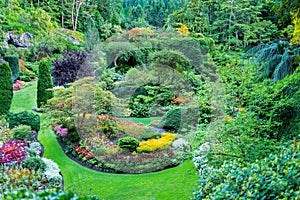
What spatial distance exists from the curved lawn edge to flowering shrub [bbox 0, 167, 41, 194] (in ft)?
2.31

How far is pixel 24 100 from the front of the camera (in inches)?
538

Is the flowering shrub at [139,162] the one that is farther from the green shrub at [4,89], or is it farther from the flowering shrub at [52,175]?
the green shrub at [4,89]

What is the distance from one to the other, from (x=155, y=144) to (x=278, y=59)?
4130 mm

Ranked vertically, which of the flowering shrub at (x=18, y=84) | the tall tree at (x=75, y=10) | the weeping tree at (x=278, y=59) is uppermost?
the weeping tree at (x=278, y=59)

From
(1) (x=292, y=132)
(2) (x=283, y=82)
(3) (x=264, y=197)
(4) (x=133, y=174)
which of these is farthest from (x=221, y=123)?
(4) (x=133, y=174)

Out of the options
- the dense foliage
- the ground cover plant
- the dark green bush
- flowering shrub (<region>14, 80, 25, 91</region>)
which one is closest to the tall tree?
the ground cover plant

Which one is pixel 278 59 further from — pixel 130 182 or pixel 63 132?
pixel 63 132

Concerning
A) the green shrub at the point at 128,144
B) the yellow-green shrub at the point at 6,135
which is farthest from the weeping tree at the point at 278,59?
the yellow-green shrub at the point at 6,135

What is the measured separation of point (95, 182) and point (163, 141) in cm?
272

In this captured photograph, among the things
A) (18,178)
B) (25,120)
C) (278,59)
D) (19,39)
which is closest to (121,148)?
(18,178)

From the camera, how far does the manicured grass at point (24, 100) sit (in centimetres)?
1268

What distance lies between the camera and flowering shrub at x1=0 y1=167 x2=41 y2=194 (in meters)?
5.72

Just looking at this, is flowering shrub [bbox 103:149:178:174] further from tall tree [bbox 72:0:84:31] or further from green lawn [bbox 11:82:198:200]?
tall tree [bbox 72:0:84:31]

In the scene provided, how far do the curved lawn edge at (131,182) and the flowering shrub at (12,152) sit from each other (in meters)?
0.83
